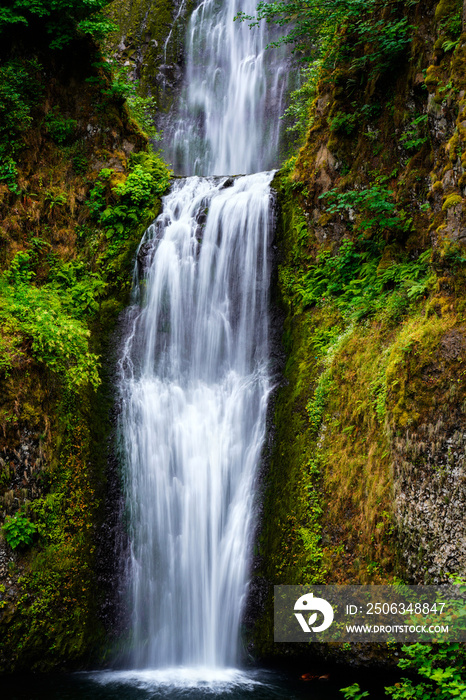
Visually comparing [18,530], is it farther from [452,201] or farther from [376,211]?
[452,201]

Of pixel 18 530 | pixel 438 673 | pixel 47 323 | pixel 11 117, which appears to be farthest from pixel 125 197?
pixel 438 673

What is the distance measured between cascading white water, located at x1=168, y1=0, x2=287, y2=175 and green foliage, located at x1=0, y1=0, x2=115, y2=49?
6914 millimetres

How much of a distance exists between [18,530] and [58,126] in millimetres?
9142

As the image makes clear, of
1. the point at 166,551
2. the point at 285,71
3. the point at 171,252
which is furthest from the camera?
the point at 285,71

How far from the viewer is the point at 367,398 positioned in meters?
7.21

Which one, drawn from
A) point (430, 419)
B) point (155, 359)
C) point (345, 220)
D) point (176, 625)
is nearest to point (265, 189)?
point (345, 220)

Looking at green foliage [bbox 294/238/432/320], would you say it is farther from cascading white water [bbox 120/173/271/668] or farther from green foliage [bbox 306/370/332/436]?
cascading white water [bbox 120/173/271/668]

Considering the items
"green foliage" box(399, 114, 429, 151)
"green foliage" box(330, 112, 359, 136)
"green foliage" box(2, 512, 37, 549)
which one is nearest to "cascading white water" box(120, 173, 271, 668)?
"green foliage" box(2, 512, 37, 549)

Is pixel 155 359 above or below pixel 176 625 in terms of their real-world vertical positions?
above

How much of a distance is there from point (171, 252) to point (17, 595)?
22.5ft

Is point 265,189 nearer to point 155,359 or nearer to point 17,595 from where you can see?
point 155,359

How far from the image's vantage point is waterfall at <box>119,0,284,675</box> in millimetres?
7746

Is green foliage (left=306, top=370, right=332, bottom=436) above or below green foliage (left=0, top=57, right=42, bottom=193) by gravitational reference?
below

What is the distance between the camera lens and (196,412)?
30.3 feet
